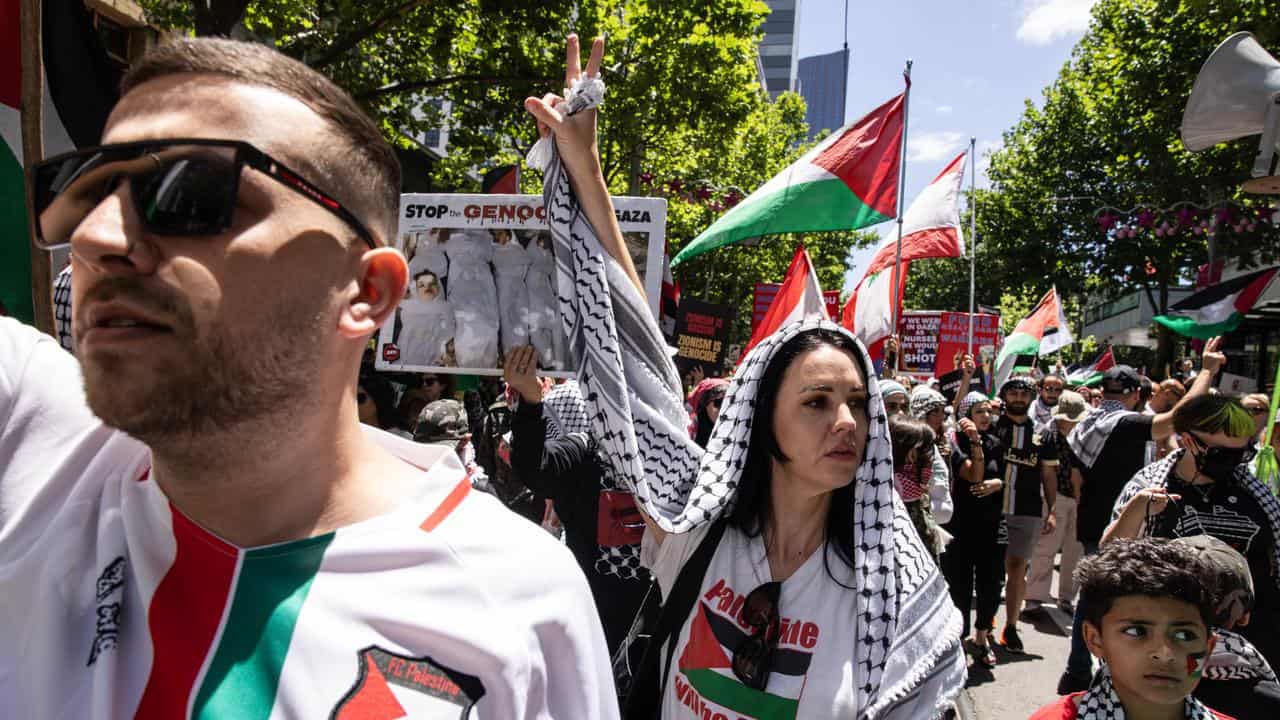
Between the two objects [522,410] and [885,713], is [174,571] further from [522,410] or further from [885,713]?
[522,410]

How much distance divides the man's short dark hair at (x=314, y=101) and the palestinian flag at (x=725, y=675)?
53.3 inches

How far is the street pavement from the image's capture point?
5.40 metres

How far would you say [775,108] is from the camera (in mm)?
34781

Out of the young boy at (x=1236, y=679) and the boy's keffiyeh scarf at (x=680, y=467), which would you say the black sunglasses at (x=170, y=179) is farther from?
the young boy at (x=1236, y=679)

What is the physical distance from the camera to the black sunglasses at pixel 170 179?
3.23 ft

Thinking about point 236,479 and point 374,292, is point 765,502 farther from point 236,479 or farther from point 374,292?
point 236,479

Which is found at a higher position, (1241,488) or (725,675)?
(1241,488)

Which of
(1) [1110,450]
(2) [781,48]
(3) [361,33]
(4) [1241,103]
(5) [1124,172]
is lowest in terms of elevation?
(1) [1110,450]

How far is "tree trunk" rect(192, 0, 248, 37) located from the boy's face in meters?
7.16

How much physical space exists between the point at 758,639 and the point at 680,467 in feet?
1.57

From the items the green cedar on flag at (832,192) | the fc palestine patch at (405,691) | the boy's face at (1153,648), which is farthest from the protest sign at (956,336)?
the fc palestine patch at (405,691)

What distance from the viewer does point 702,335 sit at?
10.1 metres

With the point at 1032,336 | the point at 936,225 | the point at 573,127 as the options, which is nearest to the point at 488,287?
the point at 573,127

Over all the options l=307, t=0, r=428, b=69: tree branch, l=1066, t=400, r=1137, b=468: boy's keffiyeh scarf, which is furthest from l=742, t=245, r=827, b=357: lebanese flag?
l=307, t=0, r=428, b=69: tree branch
